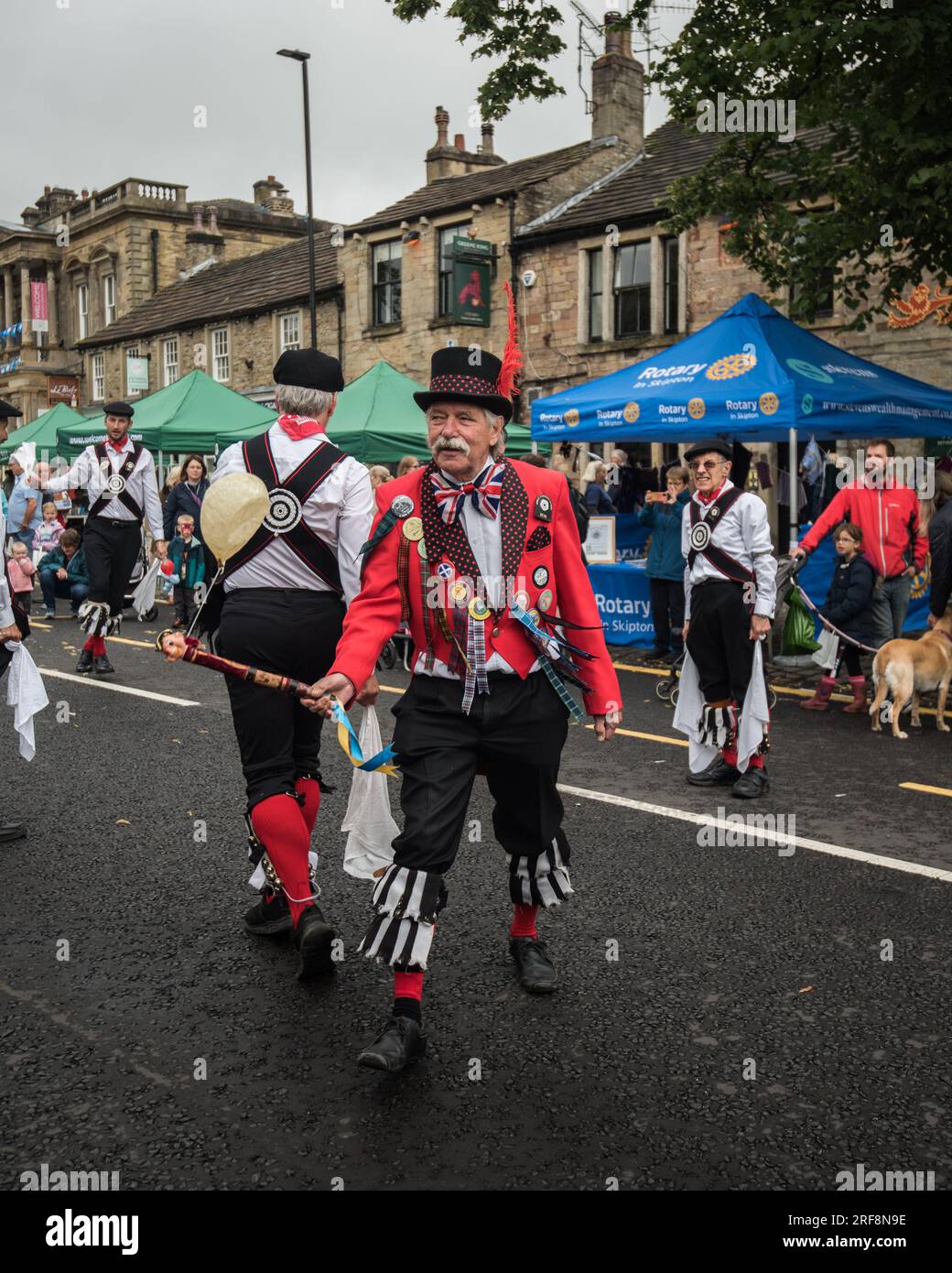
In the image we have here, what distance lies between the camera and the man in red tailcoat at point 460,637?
3.66m

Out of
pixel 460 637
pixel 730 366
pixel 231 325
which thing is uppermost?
pixel 231 325

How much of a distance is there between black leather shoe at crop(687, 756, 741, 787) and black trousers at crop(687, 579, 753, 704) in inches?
15.4

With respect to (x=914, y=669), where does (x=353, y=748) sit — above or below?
above

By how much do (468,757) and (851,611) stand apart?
6.82m

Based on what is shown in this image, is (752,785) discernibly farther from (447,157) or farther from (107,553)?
(447,157)

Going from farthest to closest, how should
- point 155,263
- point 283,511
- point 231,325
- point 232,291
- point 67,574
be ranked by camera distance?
point 155,263 < point 232,291 < point 231,325 < point 67,574 < point 283,511

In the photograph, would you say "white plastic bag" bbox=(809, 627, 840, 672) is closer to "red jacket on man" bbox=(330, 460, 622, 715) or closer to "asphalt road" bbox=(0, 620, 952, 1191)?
"asphalt road" bbox=(0, 620, 952, 1191)

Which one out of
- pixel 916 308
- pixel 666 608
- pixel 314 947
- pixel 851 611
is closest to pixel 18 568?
pixel 314 947

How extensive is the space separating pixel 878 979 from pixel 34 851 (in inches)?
147

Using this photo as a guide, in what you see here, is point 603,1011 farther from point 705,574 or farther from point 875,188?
A: point 875,188

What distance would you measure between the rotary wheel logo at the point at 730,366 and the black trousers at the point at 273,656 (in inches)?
332

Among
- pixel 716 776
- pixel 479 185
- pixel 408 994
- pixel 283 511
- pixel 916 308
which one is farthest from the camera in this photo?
pixel 479 185

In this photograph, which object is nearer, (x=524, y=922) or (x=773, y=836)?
(x=524, y=922)

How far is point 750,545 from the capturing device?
23.3 ft
